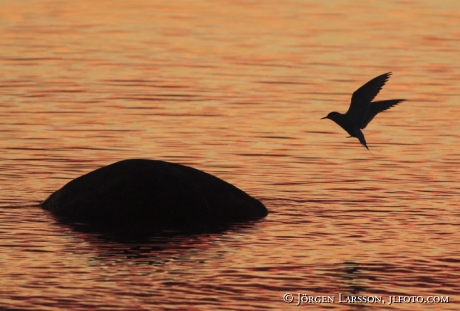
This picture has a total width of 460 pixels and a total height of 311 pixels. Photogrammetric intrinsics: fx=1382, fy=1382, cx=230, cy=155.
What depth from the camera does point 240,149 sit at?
3103 centimetres

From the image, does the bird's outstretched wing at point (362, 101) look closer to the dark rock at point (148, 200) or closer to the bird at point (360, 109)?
the bird at point (360, 109)

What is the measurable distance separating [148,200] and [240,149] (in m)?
7.95

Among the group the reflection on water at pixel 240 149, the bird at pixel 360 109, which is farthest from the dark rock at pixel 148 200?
the bird at pixel 360 109

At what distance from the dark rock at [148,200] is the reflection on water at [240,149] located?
62cm

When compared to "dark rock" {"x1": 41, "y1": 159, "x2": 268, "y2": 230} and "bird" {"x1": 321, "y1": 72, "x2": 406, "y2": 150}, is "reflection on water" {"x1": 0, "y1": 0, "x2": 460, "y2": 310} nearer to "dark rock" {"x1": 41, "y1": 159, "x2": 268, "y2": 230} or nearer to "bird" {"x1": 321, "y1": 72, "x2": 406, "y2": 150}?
"dark rock" {"x1": 41, "y1": 159, "x2": 268, "y2": 230}

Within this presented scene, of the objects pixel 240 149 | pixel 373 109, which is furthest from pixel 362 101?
pixel 240 149

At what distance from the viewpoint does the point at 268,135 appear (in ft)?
109

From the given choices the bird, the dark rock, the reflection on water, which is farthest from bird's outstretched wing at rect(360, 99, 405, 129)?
the dark rock

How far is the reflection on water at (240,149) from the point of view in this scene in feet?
63.2

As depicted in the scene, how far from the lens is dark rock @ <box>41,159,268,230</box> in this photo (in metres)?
23.2

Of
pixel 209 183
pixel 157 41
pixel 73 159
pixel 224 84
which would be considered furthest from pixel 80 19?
pixel 209 183

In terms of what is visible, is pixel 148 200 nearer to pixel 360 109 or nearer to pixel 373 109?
pixel 360 109

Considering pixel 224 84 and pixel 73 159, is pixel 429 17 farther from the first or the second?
pixel 73 159

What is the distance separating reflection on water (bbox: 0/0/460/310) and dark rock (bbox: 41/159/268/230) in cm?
62
